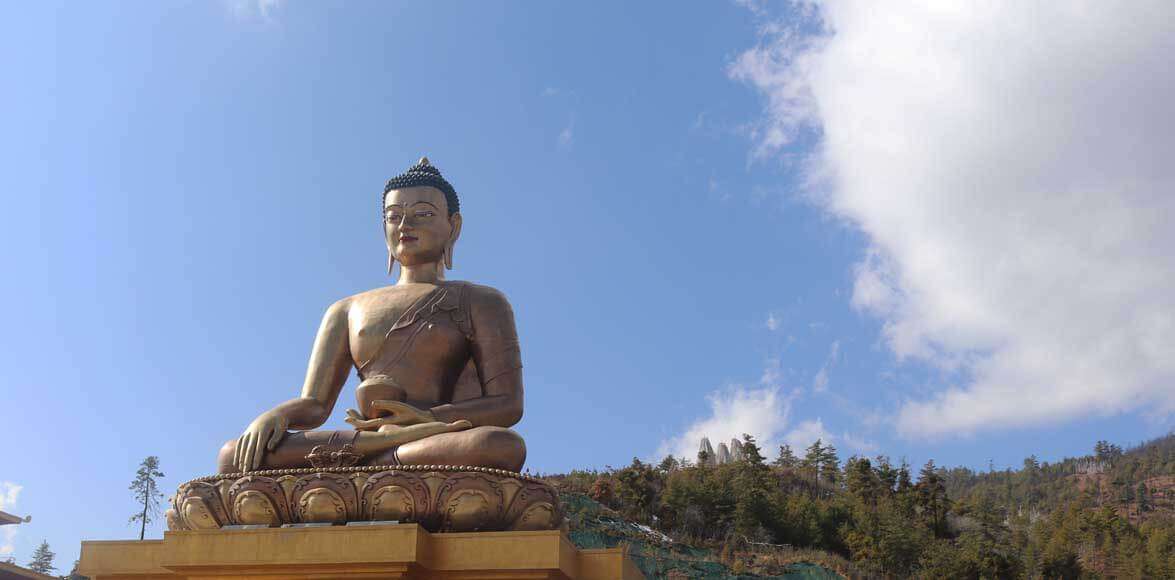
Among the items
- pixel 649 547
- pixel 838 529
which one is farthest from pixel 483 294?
pixel 838 529

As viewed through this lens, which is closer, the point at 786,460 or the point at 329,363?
the point at 329,363

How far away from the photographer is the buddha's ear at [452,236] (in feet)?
26.0

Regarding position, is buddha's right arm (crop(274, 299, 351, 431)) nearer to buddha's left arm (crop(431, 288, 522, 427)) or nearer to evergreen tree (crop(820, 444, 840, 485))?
buddha's left arm (crop(431, 288, 522, 427))

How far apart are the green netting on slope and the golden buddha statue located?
73.0ft

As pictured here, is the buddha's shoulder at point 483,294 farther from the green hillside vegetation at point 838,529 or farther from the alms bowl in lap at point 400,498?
the green hillside vegetation at point 838,529

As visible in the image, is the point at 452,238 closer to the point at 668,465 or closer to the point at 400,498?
the point at 400,498

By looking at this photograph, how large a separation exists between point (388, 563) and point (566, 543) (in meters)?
0.90

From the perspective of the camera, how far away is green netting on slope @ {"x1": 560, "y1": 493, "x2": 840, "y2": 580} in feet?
104

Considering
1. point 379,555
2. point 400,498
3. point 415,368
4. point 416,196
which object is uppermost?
point 416,196

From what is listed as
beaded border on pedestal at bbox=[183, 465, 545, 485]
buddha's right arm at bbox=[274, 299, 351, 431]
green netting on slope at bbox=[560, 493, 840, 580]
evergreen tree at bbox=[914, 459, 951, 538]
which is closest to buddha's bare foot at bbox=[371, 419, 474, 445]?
beaded border on pedestal at bbox=[183, 465, 545, 485]

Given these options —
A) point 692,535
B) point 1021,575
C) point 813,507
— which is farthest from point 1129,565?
point 692,535

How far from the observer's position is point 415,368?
704 centimetres

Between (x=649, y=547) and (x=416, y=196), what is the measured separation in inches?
1157

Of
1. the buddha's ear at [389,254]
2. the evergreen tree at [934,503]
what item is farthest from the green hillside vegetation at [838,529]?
the buddha's ear at [389,254]
